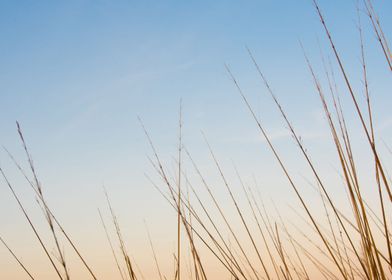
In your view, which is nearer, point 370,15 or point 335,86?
point 370,15

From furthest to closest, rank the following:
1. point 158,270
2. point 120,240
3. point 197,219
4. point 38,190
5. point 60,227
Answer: point 158,270, point 120,240, point 197,219, point 60,227, point 38,190

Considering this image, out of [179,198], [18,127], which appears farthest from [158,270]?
[18,127]

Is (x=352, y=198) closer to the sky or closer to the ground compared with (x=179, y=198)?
closer to the ground

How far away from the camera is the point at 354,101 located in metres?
1.00

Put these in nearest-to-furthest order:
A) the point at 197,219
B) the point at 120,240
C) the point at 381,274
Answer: the point at 381,274
the point at 197,219
the point at 120,240

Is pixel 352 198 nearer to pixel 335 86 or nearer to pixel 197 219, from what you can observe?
pixel 335 86

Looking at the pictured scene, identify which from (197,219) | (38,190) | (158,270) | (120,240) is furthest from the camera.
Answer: (158,270)

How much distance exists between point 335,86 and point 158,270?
1.29 metres

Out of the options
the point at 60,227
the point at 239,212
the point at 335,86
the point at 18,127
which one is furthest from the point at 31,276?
the point at 335,86

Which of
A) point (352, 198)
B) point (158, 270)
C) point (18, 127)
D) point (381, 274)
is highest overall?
point (18, 127)

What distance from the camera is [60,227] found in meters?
1.19

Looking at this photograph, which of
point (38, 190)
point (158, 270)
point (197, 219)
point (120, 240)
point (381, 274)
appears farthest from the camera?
point (158, 270)

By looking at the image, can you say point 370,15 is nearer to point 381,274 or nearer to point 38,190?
point 381,274

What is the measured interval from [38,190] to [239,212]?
74 cm
